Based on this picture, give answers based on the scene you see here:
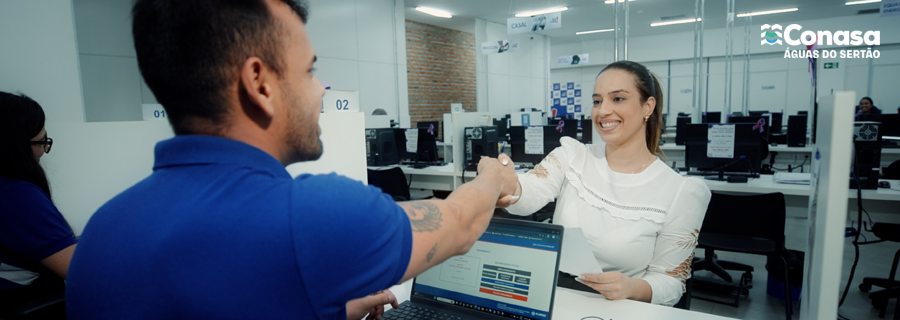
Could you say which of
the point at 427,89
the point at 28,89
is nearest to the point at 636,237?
the point at 28,89

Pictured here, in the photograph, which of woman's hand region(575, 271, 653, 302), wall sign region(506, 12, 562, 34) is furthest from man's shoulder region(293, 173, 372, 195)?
wall sign region(506, 12, 562, 34)

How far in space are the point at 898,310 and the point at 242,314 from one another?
3.50 m

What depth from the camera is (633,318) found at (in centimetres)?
114

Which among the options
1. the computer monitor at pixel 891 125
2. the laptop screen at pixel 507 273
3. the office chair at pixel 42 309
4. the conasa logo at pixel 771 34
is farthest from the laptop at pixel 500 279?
the conasa logo at pixel 771 34

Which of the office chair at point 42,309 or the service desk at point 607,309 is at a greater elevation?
the service desk at point 607,309

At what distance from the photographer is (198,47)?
55 cm

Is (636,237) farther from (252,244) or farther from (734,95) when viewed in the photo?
(734,95)

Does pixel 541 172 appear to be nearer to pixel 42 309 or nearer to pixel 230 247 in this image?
pixel 230 247

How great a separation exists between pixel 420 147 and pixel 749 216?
11.1 feet

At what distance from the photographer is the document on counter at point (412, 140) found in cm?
522

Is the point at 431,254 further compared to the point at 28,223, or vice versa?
the point at 28,223

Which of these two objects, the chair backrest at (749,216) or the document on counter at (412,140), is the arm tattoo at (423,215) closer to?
the chair backrest at (749,216)

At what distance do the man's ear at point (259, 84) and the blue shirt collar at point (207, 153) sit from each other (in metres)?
0.06

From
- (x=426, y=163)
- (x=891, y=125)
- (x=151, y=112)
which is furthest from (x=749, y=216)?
(x=151, y=112)
